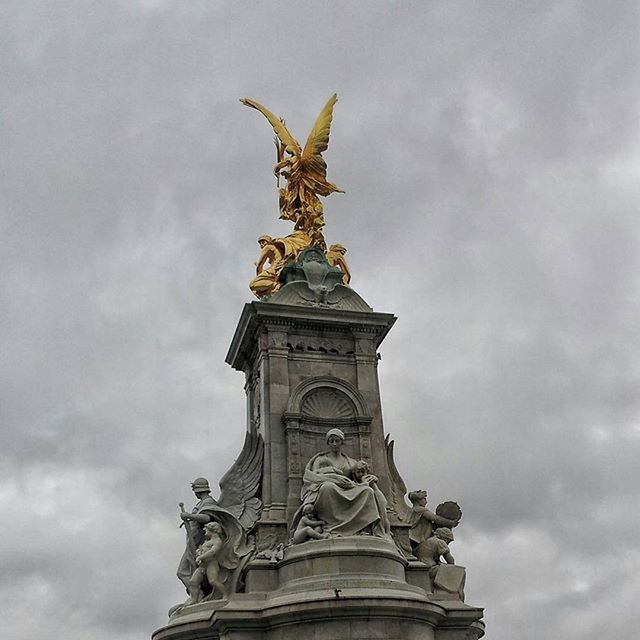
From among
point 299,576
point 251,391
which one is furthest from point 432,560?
point 251,391

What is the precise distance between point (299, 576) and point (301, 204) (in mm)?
11433

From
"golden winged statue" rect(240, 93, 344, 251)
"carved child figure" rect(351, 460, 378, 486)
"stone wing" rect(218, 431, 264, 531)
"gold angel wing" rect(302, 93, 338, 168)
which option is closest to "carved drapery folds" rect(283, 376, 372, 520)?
"stone wing" rect(218, 431, 264, 531)

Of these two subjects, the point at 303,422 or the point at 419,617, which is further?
the point at 303,422

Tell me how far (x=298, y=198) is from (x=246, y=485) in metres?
8.97

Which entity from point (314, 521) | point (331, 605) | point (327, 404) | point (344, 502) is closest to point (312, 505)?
point (314, 521)

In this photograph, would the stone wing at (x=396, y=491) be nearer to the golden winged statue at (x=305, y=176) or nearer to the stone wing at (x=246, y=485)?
the stone wing at (x=246, y=485)

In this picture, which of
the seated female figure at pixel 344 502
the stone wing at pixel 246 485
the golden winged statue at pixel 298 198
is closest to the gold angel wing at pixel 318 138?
the golden winged statue at pixel 298 198

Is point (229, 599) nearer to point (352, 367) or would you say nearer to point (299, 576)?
point (299, 576)

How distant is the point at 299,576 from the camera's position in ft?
57.6

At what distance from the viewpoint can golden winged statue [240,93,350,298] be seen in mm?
23797

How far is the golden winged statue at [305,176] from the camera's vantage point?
24.6 metres

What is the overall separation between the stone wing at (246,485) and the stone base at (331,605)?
190 cm

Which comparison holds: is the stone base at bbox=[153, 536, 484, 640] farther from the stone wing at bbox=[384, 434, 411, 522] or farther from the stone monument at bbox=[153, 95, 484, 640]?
the stone wing at bbox=[384, 434, 411, 522]

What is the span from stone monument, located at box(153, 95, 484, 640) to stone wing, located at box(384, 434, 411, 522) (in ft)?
0.12
